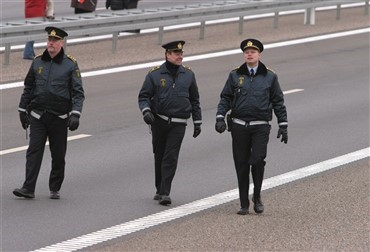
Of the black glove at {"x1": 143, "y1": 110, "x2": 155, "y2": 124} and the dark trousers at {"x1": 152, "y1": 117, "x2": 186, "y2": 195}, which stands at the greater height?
the black glove at {"x1": 143, "y1": 110, "x2": 155, "y2": 124}

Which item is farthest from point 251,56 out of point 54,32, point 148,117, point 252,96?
point 54,32

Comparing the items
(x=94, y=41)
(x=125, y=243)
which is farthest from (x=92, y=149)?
(x=94, y=41)

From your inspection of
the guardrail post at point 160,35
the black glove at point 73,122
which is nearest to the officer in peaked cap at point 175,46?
the black glove at point 73,122

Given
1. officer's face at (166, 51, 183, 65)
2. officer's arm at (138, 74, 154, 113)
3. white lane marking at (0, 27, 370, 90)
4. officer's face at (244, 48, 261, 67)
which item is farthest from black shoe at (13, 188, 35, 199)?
white lane marking at (0, 27, 370, 90)

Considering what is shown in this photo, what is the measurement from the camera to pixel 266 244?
40.6 feet

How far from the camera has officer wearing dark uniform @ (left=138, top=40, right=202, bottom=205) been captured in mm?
14570

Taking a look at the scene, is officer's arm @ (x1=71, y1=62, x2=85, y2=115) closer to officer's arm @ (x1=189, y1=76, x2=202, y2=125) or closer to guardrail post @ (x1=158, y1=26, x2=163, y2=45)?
officer's arm @ (x1=189, y1=76, x2=202, y2=125)

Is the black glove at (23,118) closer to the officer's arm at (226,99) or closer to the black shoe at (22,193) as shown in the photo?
the black shoe at (22,193)

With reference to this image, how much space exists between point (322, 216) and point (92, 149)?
15.3ft

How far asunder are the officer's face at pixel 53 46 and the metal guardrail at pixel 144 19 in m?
8.48

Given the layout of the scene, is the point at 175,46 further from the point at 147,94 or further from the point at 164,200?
the point at 164,200

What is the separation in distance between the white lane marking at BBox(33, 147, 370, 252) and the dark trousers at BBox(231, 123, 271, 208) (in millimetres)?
593

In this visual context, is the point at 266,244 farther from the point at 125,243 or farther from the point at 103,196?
the point at 103,196

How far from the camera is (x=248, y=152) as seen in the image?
14.0 meters
